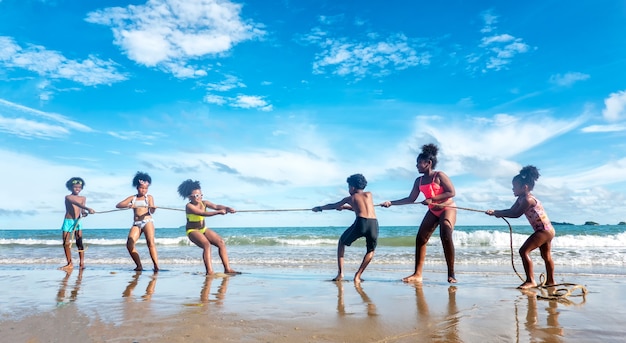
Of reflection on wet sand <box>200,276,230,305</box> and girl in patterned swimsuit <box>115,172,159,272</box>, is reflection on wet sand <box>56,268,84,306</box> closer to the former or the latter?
girl in patterned swimsuit <box>115,172,159,272</box>

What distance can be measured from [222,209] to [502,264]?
6.75m

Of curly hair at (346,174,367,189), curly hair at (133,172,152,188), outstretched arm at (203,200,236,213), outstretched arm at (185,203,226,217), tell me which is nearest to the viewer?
curly hair at (346,174,367,189)

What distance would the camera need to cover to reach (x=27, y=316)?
4.17 m

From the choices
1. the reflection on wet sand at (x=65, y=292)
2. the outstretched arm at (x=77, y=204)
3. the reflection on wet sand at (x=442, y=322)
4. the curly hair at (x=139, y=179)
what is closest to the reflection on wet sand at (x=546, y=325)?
the reflection on wet sand at (x=442, y=322)

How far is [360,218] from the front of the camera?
7086mm

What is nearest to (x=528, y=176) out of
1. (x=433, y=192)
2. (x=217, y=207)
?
(x=433, y=192)

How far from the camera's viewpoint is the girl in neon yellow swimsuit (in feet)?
25.9

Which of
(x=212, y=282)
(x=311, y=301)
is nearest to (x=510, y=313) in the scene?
(x=311, y=301)

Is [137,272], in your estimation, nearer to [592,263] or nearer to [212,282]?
[212,282]

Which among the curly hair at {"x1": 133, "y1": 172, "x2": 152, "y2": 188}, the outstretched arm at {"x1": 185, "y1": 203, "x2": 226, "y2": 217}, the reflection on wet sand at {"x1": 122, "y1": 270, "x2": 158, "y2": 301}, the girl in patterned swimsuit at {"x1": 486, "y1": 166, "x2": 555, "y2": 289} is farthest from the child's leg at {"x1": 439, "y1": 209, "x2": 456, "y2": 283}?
the curly hair at {"x1": 133, "y1": 172, "x2": 152, "y2": 188}

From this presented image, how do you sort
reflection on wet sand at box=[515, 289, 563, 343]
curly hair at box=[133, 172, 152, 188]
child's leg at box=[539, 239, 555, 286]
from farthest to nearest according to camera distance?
curly hair at box=[133, 172, 152, 188] < child's leg at box=[539, 239, 555, 286] < reflection on wet sand at box=[515, 289, 563, 343]

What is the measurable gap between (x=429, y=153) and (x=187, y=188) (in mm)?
4170

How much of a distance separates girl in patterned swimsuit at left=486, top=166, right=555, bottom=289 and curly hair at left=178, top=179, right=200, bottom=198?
201 inches

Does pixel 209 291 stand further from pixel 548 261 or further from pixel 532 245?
pixel 548 261
